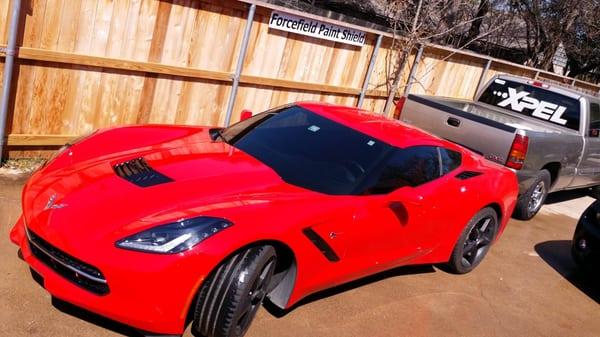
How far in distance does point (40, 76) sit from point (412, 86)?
6.47 m

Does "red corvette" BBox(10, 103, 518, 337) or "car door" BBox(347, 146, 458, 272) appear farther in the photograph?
"car door" BBox(347, 146, 458, 272)

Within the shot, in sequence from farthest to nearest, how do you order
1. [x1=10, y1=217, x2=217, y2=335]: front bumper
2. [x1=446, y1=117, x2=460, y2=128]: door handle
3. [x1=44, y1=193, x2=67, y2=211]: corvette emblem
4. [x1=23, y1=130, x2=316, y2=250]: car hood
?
[x1=446, y1=117, x2=460, y2=128]: door handle, [x1=44, y1=193, x2=67, y2=211]: corvette emblem, [x1=23, y1=130, x2=316, y2=250]: car hood, [x1=10, y1=217, x2=217, y2=335]: front bumper

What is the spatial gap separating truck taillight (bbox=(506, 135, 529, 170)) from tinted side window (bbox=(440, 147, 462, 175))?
5.74ft

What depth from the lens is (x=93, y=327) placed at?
3.44 meters

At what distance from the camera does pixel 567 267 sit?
6363mm

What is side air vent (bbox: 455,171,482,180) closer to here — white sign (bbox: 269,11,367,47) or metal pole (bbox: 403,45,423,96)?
white sign (bbox: 269,11,367,47)

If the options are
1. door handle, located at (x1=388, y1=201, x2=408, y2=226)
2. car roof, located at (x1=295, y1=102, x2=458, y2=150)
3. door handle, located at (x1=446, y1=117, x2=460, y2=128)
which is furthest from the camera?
door handle, located at (x1=446, y1=117, x2=460, y2=128)

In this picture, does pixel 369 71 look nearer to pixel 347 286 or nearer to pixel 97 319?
pixel 347 286

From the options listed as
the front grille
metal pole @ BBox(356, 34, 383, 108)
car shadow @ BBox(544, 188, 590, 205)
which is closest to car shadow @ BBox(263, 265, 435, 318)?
the front grille

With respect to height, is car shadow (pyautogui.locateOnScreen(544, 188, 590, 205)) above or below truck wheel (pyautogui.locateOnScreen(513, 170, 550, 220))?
below

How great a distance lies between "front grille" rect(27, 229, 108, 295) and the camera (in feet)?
10.1

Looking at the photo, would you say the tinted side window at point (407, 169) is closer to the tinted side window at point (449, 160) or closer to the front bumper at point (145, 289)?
the tinted side window at point (449, 160)

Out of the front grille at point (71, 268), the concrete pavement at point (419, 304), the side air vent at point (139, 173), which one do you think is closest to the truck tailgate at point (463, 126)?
→ the concrete pavement at point (419, 304)

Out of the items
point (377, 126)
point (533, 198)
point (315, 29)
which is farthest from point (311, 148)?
point (533, 198)
